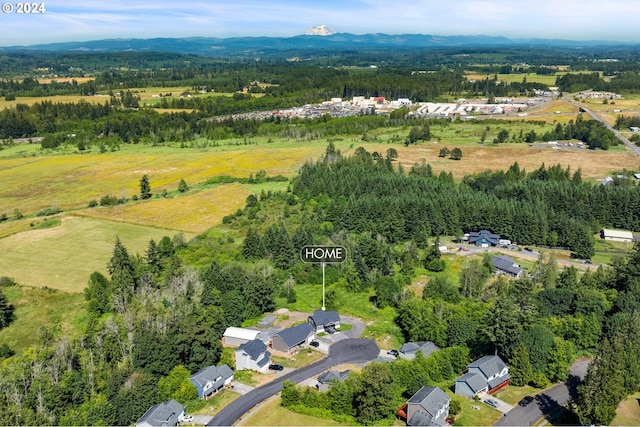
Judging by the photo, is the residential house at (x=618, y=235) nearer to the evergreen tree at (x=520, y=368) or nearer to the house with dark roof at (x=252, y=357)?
the evergreen tree at (x=520, y=368)

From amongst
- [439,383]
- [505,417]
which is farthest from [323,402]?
[505,417]

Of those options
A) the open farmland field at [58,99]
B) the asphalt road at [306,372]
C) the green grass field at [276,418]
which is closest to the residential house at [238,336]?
the asphalt road at [306,372]

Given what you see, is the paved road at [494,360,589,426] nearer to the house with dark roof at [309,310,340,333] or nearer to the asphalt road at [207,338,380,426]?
the asphalt road at [207,338,380,426]

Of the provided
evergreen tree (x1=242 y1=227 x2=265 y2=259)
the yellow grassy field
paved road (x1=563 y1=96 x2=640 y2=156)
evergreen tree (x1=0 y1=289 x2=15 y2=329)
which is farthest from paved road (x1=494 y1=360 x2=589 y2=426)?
paved road (x1=563 y1=96 x2=640 y2=156)

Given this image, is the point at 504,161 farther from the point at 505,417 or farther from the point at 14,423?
the point at 14,423

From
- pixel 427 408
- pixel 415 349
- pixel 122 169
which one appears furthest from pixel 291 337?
pixel 122 169

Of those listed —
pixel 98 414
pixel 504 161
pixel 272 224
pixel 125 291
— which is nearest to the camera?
pixel 98 414
